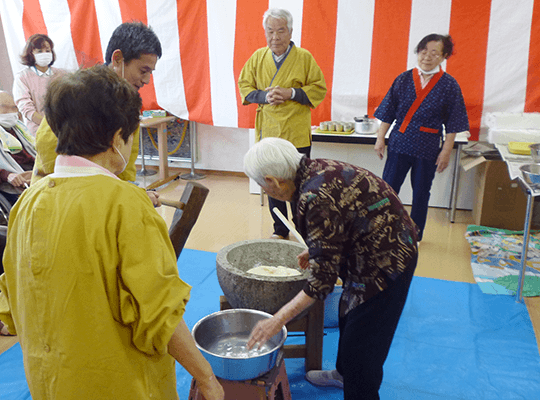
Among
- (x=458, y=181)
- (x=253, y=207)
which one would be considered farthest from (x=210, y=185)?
(x=458, y=181)

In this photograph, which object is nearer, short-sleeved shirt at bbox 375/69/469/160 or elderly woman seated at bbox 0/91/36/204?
elderly woman seated at bbox 0/91/36/204

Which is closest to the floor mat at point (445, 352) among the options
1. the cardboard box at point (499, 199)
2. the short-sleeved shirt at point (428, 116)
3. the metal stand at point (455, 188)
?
the short-sleeved shirt at point (428, 116)

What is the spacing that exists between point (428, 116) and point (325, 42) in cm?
151

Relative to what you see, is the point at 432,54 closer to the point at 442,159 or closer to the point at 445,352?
the point at 442,159

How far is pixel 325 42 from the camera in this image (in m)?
3.99

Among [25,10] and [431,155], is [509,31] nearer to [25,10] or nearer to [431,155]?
[431,155]

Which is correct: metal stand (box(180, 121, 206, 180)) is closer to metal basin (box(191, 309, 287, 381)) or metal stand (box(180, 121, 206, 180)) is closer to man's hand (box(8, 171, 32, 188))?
man's hand (box(8, 171, 32, 188))

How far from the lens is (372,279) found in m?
1.30

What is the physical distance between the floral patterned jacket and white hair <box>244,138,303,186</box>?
0.03m

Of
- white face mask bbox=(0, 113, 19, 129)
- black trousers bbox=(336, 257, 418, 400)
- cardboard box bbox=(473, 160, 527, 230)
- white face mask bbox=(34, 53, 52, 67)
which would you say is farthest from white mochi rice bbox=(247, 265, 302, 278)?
white face mask bbox=(34, 53, 52, 67)

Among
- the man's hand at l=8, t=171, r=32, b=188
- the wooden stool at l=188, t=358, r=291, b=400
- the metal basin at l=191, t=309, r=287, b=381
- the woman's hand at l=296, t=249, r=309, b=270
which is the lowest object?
→ the wooden stool at l=188, t=358, r=291, b=400

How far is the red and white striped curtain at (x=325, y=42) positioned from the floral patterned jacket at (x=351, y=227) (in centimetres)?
269

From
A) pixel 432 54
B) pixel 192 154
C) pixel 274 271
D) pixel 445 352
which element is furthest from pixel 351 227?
pixel 192 154

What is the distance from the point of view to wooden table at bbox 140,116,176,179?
442 cm
